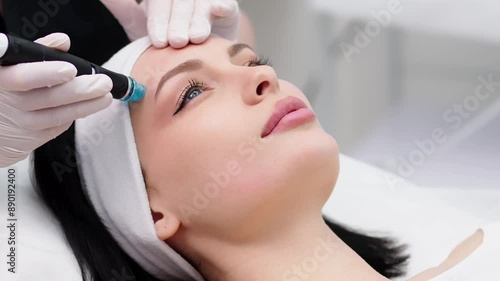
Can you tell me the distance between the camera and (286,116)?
3.73 ft

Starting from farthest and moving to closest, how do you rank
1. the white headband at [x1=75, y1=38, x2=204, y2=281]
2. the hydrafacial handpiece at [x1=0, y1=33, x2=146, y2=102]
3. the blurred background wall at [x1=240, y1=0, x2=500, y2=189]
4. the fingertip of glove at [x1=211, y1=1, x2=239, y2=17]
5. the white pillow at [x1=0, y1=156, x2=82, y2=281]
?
the blurred background wall at [x1=240, y1=0, x2=500, y2=189]
the fingertip of glove at [x1=211, y1=1, x2=239, y2=17]
the white headband at [x1=75, y1=38, x2=204, y2=281]
the white pillow at [x1=0, y1=156, x2=82, y2=281]
the hydrafacial handpiece at [x1=0, y1=33, x2=146, y2=102]

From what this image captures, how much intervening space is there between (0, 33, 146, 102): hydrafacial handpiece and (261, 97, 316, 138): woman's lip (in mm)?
248

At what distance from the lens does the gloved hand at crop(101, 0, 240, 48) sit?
4.09 ft

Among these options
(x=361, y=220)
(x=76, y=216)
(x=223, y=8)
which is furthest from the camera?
(x=361, y=220)

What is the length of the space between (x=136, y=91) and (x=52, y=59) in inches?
7.0

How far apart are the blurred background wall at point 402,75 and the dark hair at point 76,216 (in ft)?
3.23

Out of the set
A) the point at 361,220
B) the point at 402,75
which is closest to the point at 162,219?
the point at 361,220

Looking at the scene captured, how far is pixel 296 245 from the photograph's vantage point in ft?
3.80

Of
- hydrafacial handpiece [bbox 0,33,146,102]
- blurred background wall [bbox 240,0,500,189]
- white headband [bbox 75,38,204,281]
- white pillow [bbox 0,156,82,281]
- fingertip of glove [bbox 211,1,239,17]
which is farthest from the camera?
blurred background wall [bbox 240,0,500,189]

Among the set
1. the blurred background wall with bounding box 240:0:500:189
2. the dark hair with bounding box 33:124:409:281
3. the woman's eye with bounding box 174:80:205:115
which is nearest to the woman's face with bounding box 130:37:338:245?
the woman's eye with bounding box 174:80:205:115

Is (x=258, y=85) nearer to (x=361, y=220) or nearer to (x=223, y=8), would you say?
(x=223, y=8)

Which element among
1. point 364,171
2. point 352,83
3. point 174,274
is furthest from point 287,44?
point 174,274

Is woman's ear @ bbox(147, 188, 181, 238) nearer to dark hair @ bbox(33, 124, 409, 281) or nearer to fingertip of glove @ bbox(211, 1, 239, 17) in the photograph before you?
dark hair @ bbox(33, 124, 409, 281)

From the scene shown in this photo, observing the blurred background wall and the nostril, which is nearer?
the nostril
